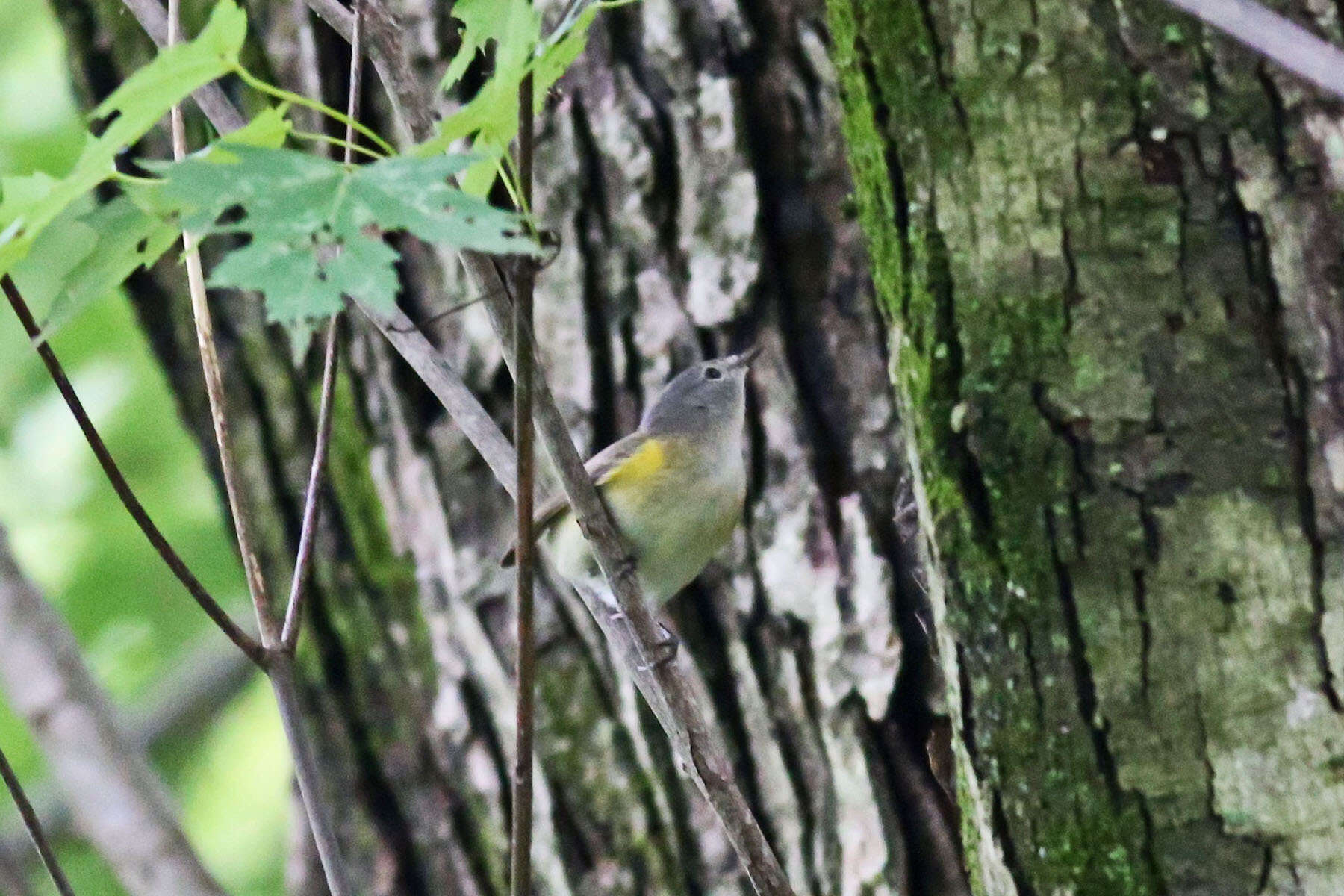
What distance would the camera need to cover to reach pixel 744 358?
2791 mm

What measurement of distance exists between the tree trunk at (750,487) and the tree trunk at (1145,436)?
96cm

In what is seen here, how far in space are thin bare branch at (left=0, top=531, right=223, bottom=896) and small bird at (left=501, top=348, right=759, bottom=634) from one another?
77 centimetres

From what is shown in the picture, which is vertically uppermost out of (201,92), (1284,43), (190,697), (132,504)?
(201,92)

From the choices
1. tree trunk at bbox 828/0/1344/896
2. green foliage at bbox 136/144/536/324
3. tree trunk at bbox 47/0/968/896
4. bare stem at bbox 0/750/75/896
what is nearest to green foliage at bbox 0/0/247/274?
green foliage at bbox 136/144/536/324

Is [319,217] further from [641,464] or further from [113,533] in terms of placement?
[113,533]

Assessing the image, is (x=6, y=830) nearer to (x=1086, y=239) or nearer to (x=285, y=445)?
(x=285, y=445)

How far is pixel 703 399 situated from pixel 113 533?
8.81 feet

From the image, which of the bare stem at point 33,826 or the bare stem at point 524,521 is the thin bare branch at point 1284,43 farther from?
the bare stem at point 33,826

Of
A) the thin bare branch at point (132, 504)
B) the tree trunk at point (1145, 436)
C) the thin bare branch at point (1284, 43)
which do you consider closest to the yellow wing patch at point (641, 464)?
the tree trunk at point (1145, 436)

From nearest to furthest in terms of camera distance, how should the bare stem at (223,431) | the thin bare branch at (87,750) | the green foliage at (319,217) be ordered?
the green foliage at (319,217), the bare stem at (223,431), the thin bare branch at (87,750)

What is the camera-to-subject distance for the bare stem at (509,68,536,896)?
4.18 feet

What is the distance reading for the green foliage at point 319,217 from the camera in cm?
107

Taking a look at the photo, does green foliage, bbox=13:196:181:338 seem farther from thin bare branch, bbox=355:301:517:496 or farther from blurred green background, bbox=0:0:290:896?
blurred green background, bbox=0:0:290:896

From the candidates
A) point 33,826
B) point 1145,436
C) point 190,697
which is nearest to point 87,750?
point 33,826
